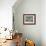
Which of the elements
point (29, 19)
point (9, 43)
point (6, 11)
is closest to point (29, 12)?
point (29, 19)

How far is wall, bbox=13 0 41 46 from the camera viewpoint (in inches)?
202

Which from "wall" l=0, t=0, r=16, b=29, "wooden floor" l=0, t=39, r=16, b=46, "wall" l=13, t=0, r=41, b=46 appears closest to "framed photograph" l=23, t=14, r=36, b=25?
"wall" l=13, t=0, r=41, b=46

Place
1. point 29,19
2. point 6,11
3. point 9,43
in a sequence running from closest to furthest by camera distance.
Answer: point 9,43, point 6,11, point 29,19

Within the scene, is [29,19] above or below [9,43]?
above

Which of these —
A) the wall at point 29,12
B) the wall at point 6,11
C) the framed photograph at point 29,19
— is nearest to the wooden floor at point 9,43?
the wall at point 6,11

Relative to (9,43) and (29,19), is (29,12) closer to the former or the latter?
(29,19)

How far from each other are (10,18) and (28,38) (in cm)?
140

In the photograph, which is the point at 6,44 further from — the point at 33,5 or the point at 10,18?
the point at 33,5

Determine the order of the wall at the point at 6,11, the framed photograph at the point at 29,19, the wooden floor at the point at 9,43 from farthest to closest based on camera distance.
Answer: the framed photograph at the point at 29,19 < the wall at the point at 6,11 < the wooden floor at the point at 9,43

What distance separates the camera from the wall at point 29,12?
5.14 m

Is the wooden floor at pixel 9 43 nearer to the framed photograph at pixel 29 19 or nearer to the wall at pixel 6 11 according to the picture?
the wall at pixel 6 11

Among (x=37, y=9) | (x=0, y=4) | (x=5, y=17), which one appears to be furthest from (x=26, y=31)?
(x=0, y=4)

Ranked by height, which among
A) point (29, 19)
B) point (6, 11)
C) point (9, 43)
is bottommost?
point (9, 43)

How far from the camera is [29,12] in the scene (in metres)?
5.12
